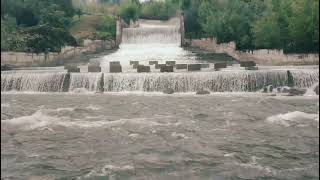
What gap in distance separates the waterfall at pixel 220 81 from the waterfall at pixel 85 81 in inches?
88.2

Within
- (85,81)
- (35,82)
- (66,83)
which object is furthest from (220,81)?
(35,82)

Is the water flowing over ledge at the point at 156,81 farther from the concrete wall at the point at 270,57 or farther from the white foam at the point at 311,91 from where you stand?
the concrete wall at the point at 270,57

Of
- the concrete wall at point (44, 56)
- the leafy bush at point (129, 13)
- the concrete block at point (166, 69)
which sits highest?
the leafy bush at point (129, 13)

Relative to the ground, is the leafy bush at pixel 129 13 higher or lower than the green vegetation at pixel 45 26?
higher

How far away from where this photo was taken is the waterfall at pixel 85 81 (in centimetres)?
3309

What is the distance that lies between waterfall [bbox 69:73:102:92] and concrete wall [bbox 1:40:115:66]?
1164 cm

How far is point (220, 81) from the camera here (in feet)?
103

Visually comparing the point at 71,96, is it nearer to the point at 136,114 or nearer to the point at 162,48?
the point at 136,114

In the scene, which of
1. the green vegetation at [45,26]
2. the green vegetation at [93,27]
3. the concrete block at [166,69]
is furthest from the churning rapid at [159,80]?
the green vegetation at [93,27]

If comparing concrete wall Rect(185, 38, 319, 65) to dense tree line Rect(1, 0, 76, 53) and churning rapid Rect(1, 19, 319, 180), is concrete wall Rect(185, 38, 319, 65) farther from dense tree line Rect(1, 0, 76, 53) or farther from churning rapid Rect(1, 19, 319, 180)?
dense tree line Rect(1, 0, 76, 53)

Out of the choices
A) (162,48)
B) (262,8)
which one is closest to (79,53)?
(162,48)

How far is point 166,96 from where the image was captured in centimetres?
2966

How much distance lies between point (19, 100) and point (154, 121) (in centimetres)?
1122

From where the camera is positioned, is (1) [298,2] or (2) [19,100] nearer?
(2) [19,100]
